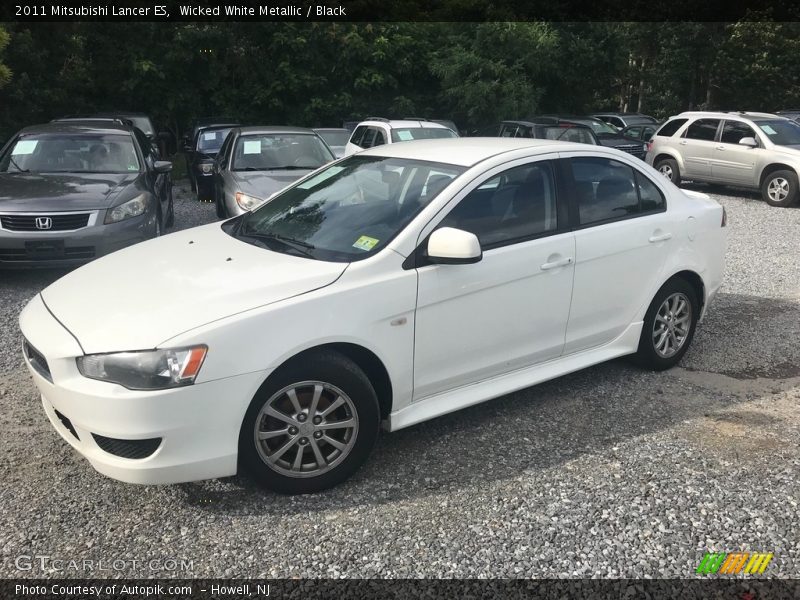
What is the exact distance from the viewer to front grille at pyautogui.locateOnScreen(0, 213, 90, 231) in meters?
7.04

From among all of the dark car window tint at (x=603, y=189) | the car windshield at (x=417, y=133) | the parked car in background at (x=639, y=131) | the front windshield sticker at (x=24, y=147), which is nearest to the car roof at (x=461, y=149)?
the dark car window tint at (x=603, y=189)

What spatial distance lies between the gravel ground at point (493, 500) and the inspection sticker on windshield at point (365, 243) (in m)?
1.17

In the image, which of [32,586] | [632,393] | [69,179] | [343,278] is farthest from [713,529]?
[69,179]

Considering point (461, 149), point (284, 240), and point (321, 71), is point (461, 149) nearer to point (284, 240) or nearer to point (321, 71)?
point (284, 240)

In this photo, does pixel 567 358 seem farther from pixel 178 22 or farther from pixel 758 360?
pixel 178 22

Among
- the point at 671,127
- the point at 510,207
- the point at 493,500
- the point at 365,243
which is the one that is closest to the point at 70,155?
the point at 365,243

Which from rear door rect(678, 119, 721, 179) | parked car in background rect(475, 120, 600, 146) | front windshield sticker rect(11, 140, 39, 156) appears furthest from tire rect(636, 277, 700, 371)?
rear door rect(678, 119, 721, 179)

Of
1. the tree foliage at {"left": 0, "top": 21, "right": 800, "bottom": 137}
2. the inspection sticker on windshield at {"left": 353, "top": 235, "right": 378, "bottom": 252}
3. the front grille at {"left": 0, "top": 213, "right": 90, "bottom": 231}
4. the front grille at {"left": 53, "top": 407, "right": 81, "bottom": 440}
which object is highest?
the tree foliage at {"left": 0, "top": 21, "right": 800, "bottom": 137}

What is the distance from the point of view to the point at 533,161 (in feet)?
14.5

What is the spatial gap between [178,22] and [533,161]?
23.0m

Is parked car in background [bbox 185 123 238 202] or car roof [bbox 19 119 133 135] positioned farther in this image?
parked car in background [bbox 185 123 238 202]

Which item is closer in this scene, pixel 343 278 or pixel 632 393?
pixel 343 278

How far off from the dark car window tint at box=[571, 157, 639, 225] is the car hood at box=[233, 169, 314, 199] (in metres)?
4.74

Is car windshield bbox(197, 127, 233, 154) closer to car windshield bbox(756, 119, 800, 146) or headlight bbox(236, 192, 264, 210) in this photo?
headlight bbox(236, 192, 264, 210)
